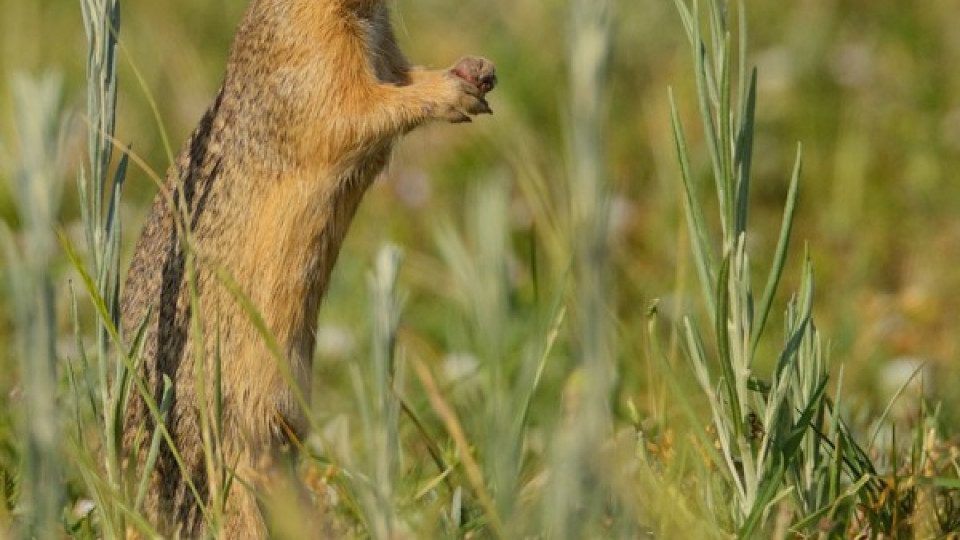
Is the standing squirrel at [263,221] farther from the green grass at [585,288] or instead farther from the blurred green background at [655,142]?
the blurred green background at [655,142]

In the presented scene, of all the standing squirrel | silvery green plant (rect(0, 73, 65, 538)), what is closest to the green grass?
silvery green plant (rect(0, 73, 65, 538))

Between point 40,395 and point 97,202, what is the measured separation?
0.82 metres

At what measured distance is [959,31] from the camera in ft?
26.4

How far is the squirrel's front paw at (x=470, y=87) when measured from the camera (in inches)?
170

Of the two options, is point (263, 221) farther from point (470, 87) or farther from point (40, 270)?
point (40, 270)

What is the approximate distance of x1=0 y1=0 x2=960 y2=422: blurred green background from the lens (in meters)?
6.25

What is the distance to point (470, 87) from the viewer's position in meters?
4.34

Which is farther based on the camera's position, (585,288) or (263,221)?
(263,221)

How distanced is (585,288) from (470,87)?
2386mm

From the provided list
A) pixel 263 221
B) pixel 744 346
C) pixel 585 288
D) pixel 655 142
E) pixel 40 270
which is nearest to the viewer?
pixel 585 288

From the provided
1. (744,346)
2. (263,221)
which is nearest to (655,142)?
(263,221)

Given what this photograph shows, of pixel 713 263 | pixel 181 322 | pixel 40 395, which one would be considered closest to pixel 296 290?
pixel 181 322

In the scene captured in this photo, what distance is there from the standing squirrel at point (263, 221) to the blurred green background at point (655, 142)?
1.29 metres

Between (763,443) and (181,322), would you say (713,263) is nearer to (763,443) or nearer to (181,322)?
(763,443)
